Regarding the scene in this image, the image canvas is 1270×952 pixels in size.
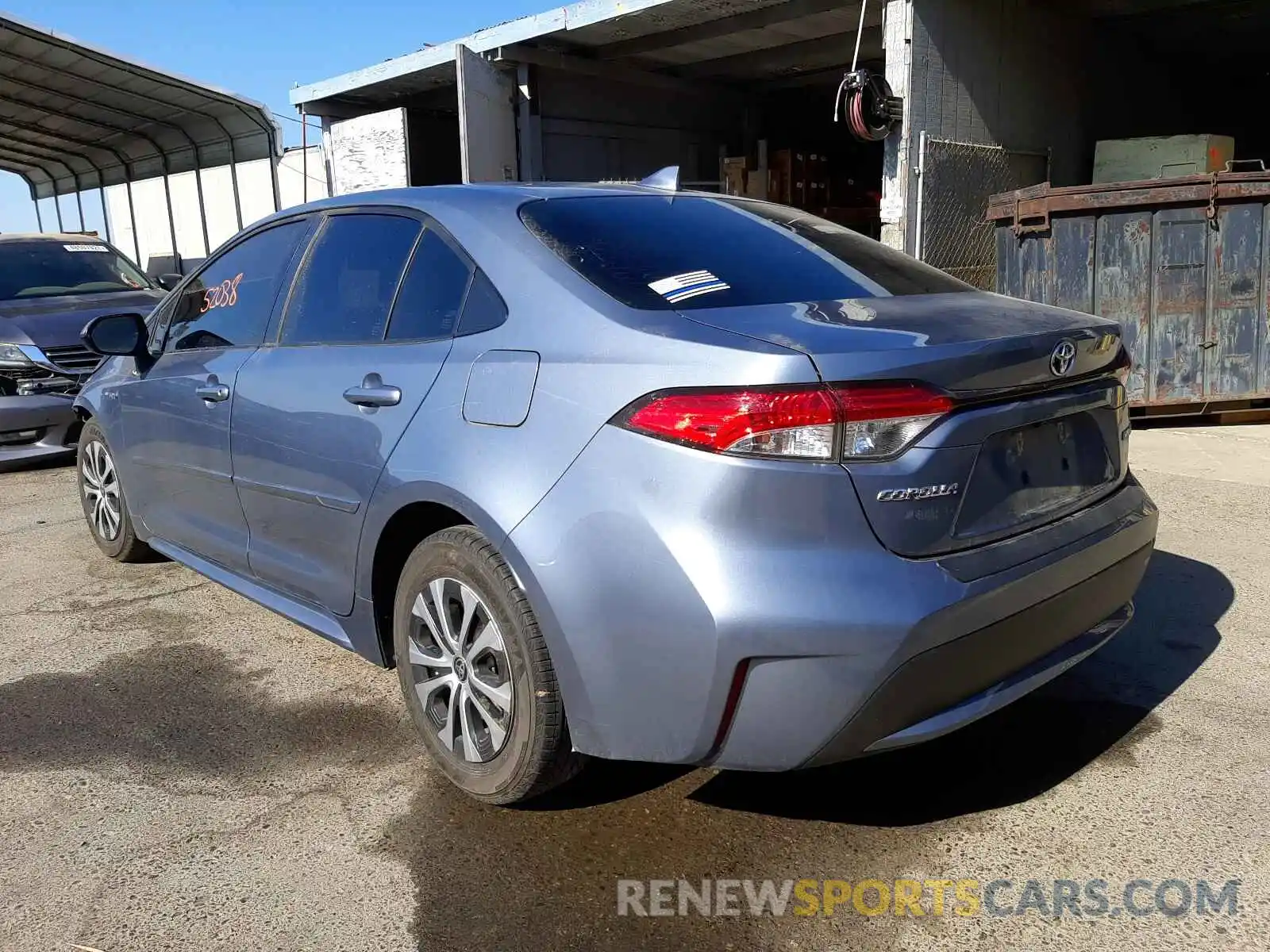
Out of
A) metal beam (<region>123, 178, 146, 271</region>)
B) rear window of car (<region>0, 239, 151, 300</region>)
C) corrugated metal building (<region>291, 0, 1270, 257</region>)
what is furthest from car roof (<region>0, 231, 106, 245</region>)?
metal beam (<region>123, 178, 146, 271</region>)

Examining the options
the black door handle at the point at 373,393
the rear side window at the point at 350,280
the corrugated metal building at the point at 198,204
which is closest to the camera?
the black door handle at the point at 373,393

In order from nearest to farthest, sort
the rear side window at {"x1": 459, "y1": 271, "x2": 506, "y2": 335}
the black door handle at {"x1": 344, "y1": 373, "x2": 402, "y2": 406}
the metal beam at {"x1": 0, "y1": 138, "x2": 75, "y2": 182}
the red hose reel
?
the rear side window at {"x1": 459, "y1": 271, "x2": 506, "y2": 335}
the black door handle at {"x1": 344, "y1": 373, "x2": 402, "y2": 406}
the red hose reel
the metal beam at {"x1": 0, "y1": 138, "x2": 75, "y2": 182}

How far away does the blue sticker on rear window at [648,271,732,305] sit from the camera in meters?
2.53

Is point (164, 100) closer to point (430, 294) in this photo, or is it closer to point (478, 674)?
point (430, 294)

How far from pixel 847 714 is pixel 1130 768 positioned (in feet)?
3.93

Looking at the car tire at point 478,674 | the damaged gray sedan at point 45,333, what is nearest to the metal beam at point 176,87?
the damaged gray sedan at point 45,333

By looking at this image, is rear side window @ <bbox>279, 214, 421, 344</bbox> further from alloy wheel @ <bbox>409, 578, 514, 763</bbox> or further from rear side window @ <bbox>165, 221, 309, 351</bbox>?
alloy wheel @ <bbox>409, 578, 514, 763</bbox>

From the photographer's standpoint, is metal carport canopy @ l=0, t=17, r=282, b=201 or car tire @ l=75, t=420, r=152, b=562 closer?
car tire @ l=75, t=420, r=152, b=562

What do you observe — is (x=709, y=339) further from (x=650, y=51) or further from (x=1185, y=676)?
(x=650, y=51)

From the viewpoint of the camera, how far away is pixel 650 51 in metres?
13.1

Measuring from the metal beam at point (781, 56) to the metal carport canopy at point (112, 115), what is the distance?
7389mm

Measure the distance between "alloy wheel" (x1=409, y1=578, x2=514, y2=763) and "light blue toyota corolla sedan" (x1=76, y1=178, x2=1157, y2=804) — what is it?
0.01m

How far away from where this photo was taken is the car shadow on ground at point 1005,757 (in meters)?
2.76

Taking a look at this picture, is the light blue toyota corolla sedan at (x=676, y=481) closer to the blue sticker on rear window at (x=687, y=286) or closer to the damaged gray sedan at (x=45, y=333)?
the blue sticker on rear window at (x=687, y=286)
